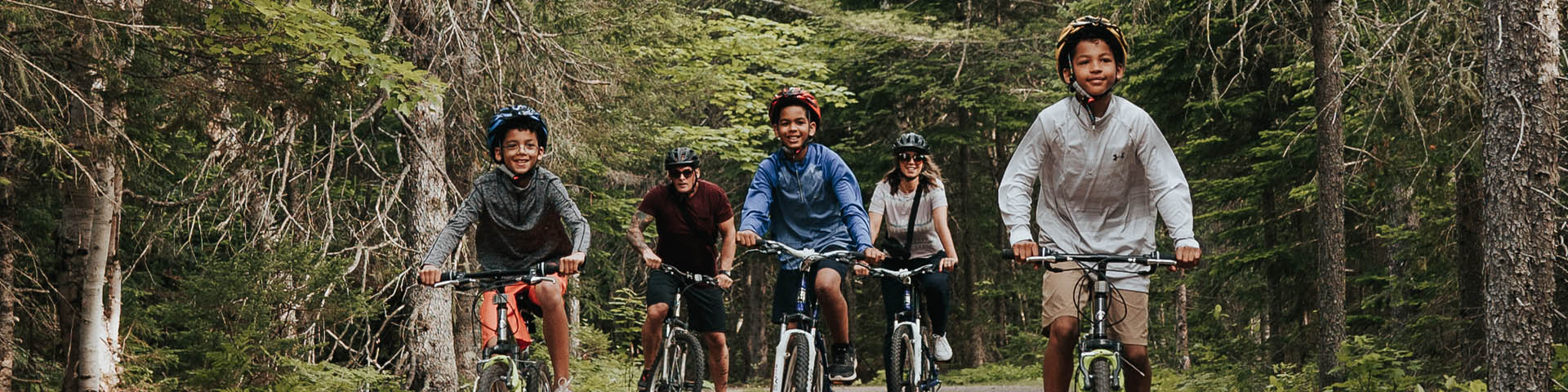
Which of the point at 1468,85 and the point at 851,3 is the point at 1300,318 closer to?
the point at 1468,85

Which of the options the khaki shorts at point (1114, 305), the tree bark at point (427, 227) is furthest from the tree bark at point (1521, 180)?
the tree bark at point (427, 227)

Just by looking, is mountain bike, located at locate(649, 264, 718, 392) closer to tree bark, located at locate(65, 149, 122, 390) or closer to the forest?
the forest

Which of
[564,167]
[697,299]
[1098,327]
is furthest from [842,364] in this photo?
[564,167]

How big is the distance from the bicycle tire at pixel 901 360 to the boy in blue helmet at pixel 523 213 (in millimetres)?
1984

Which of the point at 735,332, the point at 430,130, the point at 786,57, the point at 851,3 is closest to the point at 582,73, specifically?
the point at 430,130

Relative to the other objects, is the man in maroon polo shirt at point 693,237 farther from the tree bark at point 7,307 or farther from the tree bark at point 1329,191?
the tree bark at point 7,307

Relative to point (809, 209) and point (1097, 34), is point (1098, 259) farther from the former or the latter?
point (809, 209)

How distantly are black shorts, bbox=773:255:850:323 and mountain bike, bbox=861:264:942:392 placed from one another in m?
0.35

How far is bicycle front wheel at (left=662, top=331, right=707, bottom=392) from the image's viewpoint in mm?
7461

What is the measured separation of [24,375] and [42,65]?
18.9 feet

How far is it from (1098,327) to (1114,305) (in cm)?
28

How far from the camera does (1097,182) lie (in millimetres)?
5098

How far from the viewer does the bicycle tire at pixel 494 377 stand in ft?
19.5

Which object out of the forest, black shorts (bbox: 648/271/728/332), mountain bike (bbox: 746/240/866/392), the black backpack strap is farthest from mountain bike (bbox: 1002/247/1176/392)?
the forest
